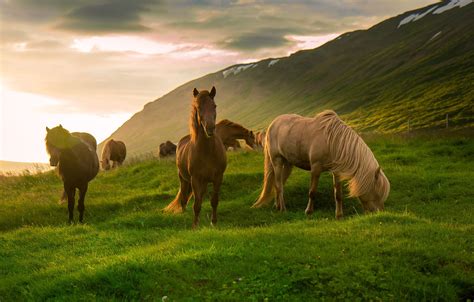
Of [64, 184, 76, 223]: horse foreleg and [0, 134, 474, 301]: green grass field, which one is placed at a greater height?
[64, 184, 76, 223]: horse foreleg

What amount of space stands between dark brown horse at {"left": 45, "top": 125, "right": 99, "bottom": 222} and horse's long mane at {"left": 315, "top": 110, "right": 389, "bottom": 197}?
7.77 metres

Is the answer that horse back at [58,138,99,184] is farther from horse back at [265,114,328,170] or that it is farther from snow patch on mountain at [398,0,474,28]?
snow patch on mountain at [398,0,474,28]

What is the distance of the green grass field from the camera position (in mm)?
7895

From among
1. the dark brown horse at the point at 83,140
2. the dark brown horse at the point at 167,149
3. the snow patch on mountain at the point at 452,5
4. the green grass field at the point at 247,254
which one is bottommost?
the green grass field at the point at 247,254

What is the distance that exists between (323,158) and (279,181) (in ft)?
7.78

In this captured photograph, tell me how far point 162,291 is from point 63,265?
276 centimetres

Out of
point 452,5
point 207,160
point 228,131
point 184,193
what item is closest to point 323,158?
point 207,160

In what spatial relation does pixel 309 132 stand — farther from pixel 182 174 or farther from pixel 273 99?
pixel 273 99

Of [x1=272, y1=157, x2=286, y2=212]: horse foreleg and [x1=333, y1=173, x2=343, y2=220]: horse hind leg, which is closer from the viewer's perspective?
[x1=333, y1=173, x2=343, y2=220]: horse hind leg

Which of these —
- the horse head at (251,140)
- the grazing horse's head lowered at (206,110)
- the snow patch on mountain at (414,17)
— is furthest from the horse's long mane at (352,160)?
the snow patch on mountain at (414,17)

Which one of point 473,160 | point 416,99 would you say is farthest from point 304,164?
point 416,99

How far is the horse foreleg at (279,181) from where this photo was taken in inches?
648

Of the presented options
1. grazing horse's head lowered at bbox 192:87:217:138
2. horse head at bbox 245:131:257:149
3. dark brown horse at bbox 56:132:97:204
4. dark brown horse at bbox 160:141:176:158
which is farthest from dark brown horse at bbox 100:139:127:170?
grazing horse's head lowered at bbox 192:87:217:138

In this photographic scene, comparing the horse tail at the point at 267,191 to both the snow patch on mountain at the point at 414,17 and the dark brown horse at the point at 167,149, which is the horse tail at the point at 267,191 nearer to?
the dark brown horse at the point at 167,149
